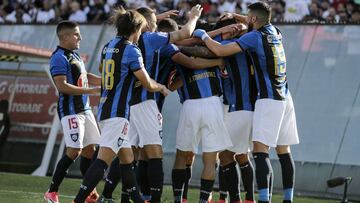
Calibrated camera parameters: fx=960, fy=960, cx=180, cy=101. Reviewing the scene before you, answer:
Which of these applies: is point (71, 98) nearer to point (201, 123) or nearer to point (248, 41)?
point (201, 123)

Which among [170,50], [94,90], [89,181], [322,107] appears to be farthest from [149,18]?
[322,107]

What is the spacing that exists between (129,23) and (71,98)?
8.04 feet

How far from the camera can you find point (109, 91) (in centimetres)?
1123

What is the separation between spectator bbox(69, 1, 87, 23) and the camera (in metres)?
23.9

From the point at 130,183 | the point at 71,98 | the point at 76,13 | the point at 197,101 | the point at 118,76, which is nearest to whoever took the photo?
the point at 118,76

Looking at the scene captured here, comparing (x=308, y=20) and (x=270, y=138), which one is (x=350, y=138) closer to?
(x=308, y=20)

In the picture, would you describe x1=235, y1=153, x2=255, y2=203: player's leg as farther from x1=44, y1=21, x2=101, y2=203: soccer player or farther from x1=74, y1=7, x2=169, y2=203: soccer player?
x1=44, y1=21, x2=101, y2=203: soccer player

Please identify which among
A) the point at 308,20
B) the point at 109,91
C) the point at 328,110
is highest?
the point at 109,91

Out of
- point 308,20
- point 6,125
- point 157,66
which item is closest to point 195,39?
point 157,66

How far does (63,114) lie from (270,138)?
10.5 feet

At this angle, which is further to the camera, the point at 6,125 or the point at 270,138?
the point at 6,125

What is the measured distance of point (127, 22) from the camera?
36.8 feet

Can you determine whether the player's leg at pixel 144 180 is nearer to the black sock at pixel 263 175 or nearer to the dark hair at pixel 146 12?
the black sock at pixel 263 175

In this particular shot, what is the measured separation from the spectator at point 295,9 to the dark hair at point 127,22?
33.9ft
